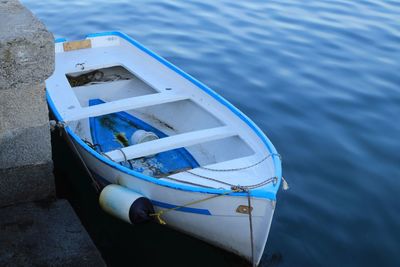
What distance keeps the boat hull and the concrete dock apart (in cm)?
103

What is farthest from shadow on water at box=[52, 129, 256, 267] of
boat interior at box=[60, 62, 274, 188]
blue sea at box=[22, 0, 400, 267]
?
boat interior at box=[60, 62, 274, 188]

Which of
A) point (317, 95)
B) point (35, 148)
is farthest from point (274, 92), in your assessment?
point (35, 148)

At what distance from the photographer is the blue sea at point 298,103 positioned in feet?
19.7

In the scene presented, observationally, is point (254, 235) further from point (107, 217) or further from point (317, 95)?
point (317, 95)

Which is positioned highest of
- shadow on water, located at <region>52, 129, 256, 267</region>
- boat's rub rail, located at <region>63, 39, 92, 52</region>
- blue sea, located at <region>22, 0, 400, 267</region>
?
boat's rub rail, located at <region>63, 39, 92, 52</region>

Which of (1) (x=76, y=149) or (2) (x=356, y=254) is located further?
(1) (x=76, y=149)

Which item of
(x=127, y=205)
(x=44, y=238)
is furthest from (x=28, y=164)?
(x=127, y=205)

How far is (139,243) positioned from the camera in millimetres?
6004

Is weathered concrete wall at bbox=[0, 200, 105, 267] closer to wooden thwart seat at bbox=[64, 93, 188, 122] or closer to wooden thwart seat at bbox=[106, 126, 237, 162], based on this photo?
wooden thwart seat at bbox=[106, 126, 237, 162]

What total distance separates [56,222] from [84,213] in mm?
1869

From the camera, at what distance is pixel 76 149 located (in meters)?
6.46

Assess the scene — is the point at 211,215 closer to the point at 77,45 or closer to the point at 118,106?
the point at 118,106

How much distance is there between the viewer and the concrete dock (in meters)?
4.17

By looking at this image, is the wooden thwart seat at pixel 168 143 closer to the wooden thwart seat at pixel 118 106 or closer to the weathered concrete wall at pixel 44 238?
the wooden thwart seat at pixel 118 106
